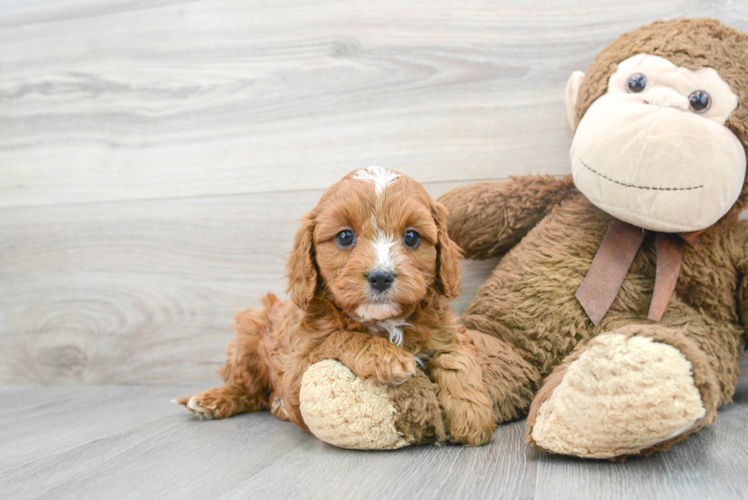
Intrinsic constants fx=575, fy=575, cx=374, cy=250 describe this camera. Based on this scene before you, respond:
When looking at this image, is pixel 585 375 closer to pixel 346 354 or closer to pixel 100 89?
pixel 346 354

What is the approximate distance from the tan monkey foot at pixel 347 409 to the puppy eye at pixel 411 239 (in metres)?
0.31

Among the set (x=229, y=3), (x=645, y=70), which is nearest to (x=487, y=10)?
(x=645, y=70)

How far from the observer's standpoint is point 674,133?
52.6 inches

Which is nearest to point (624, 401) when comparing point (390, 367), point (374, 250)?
point (390, 367)

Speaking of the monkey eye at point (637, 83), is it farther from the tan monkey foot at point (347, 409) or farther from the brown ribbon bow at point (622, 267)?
the tan monkey foot at point (347, 409)

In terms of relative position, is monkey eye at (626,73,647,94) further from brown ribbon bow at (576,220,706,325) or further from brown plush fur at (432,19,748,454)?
brown ribbon bow at (576,220,706,325)

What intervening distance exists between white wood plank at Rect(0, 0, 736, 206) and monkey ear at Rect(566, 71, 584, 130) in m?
0.17

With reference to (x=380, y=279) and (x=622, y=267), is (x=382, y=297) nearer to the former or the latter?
(x=380, y=279)

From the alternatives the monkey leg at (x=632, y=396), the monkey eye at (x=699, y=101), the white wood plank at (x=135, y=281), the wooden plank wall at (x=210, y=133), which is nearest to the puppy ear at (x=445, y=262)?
the monkey leg at (x=632, y=396)

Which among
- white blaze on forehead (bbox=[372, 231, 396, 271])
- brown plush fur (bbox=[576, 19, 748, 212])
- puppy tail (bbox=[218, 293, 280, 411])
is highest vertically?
brown plush fur (bbox=[576, 19, 748, 212])

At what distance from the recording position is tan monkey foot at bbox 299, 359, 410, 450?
121 cm

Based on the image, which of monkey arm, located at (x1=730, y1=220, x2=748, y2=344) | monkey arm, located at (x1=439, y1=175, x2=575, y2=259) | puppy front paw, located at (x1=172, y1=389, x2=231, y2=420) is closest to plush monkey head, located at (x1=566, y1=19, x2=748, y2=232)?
monkey arm, located at (x1=730, y1=220, x2=748, y2=344)

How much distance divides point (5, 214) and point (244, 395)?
1.38m

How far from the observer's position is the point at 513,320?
156 centimetres
